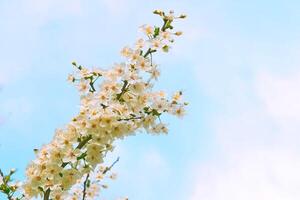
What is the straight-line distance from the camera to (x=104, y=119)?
5.16 meters

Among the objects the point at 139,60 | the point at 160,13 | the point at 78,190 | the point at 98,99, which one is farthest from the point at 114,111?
the point at 78,190

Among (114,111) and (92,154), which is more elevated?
(114,111)

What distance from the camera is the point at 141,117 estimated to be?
546cm

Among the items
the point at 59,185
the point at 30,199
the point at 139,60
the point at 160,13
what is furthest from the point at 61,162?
the point at 160,13

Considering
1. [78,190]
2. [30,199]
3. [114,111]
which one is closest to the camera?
[114,111]

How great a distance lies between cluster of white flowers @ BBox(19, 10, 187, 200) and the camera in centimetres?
523

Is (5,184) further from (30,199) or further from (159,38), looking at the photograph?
(159,38)

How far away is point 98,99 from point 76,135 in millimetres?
382

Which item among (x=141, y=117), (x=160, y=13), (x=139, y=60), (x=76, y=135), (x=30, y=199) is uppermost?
(x=160, y=13)

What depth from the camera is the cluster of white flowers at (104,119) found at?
17.2 feet

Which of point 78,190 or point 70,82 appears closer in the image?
point 70,82

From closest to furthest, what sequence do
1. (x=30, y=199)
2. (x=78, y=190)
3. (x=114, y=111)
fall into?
(x=114, y=111)
(x=30, y=199)
(x=78, y=190)

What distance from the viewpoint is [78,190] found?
22.1ft

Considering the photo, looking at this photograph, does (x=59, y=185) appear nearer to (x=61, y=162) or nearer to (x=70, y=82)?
(x=61, y=162)
